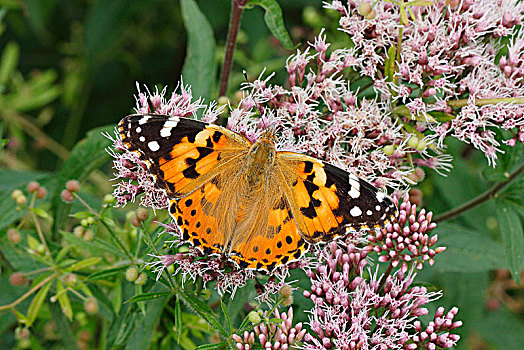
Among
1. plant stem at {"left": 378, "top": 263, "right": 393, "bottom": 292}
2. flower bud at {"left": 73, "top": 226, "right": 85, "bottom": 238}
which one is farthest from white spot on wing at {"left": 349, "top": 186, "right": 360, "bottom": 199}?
flower bud at {"left": 73, "top": 226, "right": 85, "bottom": 238}

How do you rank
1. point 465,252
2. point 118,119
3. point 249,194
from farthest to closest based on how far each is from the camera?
point 118,119 < point 465,252 < point 249,194

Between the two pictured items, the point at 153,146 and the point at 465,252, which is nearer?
the point at 153,146

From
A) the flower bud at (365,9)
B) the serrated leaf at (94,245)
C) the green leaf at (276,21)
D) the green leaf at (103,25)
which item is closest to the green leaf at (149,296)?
the serrated leaf at (94,245)

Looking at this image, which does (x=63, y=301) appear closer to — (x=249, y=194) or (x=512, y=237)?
(x=249, y=194)

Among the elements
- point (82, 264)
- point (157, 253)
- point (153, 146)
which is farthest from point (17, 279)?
point (153, 146)

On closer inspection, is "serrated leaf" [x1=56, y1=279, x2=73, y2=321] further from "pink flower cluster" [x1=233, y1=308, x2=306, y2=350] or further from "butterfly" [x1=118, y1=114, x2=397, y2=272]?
"pink flower cluster" [x1=233, y1=308, x2=306, y2=350]
